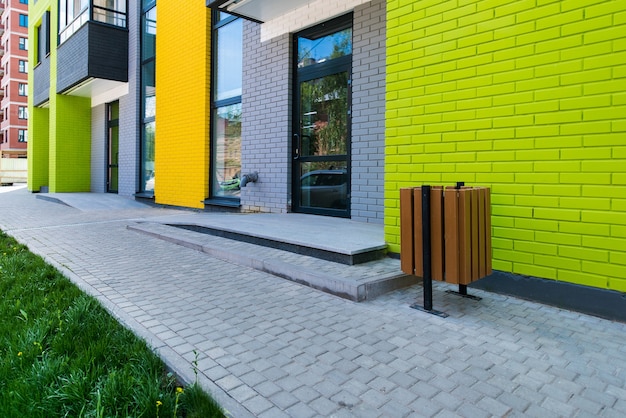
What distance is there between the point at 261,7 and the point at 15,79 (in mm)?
61872

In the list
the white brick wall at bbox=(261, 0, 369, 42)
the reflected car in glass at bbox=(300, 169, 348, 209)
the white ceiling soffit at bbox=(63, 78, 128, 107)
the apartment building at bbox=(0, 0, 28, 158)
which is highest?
the apartment building at bbox=(0, 0, 28, 158)

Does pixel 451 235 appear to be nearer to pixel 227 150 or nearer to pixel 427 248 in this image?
pixel 427 248

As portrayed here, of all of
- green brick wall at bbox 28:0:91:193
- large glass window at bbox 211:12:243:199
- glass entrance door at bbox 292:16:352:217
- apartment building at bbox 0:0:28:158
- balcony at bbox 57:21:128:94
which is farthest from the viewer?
apartment building at bbox 0:0:28:158

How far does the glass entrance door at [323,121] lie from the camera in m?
7.23

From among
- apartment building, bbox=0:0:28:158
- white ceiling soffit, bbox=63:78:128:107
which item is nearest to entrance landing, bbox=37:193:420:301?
white ceiling soffit, bbox=63:78:128:107

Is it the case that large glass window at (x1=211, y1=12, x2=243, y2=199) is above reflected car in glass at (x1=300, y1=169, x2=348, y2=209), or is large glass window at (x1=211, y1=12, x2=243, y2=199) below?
above

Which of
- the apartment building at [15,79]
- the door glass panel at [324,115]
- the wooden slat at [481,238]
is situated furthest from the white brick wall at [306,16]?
the apartment building at [15,79]

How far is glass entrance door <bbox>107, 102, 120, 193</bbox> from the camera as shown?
16469 millimetres

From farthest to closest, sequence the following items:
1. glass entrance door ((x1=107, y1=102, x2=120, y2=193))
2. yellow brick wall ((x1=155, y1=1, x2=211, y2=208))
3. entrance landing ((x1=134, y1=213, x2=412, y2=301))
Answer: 1. glass entrance door ((x1=107, y1=102, x2=120, y2=193))
2. yellow brick wall ((x1=155, y1=1, x2=211, y2=208))
3. entrance landing ((x1=134, y1=213, x2=412, y2=301))

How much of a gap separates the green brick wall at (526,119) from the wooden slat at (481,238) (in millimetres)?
446

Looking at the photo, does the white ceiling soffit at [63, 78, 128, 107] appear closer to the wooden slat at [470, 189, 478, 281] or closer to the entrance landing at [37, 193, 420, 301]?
the entrance landing at [37, 193, 420, 301]

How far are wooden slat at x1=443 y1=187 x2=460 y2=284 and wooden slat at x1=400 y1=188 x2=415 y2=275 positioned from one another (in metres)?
0.32

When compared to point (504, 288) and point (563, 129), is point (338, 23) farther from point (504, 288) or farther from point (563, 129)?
point (504, 288)

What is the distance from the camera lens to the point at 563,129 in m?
3.47
